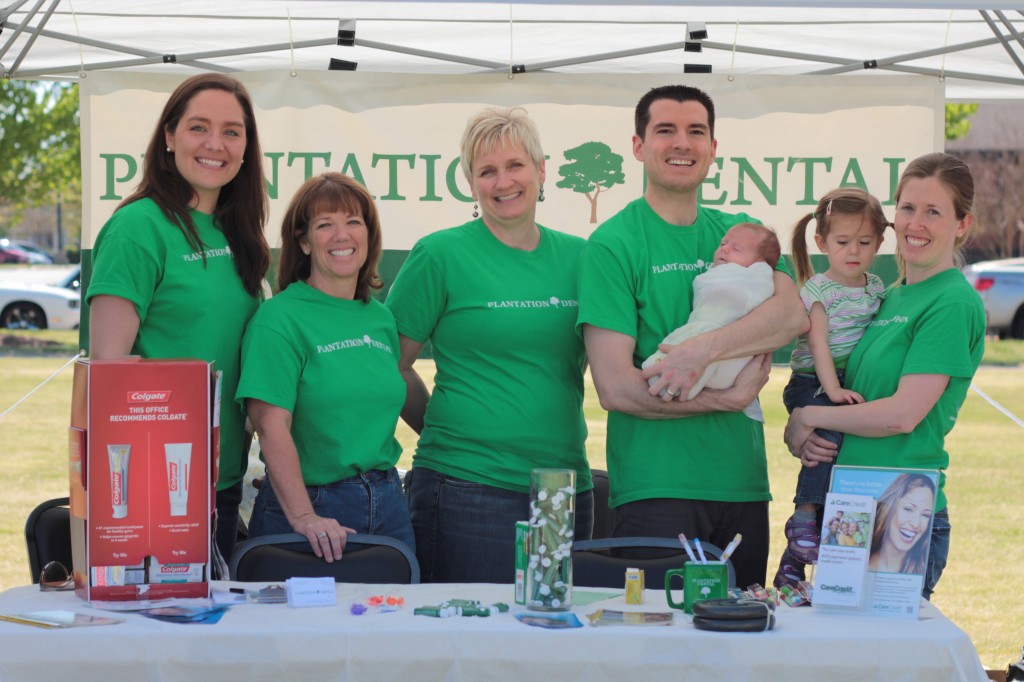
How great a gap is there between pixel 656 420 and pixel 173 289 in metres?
1.07

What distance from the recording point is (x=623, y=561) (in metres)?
2.51

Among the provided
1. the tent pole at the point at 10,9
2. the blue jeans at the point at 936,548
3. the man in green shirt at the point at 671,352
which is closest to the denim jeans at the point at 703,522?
the man in green shirt at the point at 671,352

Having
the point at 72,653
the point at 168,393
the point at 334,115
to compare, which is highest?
the point at 334,115

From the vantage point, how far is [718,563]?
221cm

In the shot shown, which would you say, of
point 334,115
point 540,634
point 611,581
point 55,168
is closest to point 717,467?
point 611,581

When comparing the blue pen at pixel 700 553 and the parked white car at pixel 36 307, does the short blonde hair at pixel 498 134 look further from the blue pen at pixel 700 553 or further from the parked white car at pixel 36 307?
the parked white car at pixel 36 307

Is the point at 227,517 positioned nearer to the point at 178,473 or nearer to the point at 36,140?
the point at 178,473

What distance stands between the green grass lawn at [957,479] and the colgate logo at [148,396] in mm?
3448

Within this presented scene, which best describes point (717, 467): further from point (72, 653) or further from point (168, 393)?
point (72, 653)

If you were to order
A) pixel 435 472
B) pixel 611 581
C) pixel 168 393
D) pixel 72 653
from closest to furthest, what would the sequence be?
pixel 72 653
pixel 168 393
pixel 611 581
pixel 435 472

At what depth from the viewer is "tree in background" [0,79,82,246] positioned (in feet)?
53.0

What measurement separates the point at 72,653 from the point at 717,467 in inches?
53.1

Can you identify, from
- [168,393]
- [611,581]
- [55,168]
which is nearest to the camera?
[168,393]

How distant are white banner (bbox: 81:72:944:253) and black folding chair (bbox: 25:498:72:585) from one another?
2188 mm
